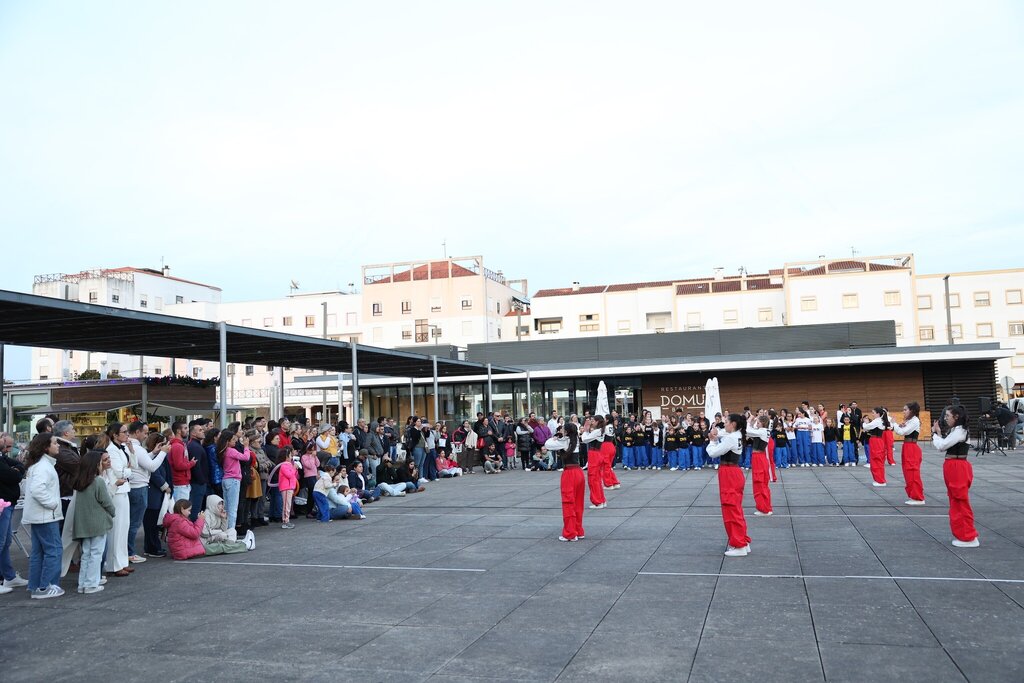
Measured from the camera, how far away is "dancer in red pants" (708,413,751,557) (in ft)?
29.5

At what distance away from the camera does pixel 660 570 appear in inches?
327

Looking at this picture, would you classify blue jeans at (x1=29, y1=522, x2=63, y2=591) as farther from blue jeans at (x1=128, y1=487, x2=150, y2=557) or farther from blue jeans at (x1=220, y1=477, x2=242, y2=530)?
blue jeans at (x1=220, y1=477, x2=242, y2=530)

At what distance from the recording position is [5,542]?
8.34m

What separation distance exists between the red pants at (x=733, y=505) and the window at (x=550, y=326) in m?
55.6

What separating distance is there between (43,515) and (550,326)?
58174mm

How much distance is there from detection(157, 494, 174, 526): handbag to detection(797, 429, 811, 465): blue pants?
692 inches

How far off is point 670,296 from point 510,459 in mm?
39437

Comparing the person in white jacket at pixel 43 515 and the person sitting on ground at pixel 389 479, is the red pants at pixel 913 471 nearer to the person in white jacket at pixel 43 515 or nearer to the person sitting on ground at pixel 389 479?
the person sitting on ground at pixel 389 479

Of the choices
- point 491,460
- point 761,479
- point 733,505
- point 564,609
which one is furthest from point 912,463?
point 491,460

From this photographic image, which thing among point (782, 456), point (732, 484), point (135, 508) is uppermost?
point (732, 484)

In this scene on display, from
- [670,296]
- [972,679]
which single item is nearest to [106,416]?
[972,679]

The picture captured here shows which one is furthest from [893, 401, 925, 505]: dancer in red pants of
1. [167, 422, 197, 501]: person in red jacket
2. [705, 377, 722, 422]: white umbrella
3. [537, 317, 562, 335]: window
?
[537, 317, 562, 335]: window

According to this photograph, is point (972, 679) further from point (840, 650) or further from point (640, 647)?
point (640, 647)

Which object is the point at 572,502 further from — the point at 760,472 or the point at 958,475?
the point at 958,475
